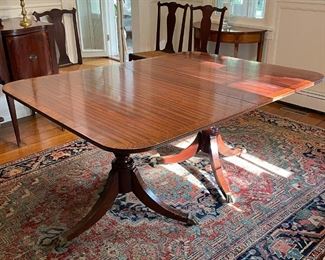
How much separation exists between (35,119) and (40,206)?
4.57 feet

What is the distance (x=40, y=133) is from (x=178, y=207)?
4.84 ft

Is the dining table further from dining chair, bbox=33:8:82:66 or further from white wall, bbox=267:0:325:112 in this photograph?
dining chair, bbox=33:8:82:66

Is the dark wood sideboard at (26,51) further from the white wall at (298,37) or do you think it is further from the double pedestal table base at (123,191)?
the white wall at (298,37)

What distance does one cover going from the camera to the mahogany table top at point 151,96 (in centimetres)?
129

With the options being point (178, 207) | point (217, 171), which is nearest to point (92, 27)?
point (217, 171)

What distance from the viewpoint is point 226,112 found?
1.45 m

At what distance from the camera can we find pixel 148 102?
5.14 ft

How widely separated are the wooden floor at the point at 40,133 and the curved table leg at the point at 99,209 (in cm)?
103

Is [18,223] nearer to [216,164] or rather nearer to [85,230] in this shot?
[85,230]

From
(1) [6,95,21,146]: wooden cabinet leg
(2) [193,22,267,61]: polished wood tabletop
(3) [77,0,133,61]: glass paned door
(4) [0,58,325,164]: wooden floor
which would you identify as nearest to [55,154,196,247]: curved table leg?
(4) [0,58,325,164]: wooden floor

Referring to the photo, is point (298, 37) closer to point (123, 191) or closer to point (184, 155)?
point (184, 155)

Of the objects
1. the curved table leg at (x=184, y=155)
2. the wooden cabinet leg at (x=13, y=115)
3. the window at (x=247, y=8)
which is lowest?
the curved table leg at (x=184, y=155)

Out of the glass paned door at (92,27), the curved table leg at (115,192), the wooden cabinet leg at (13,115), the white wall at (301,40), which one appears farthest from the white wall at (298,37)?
the glass paned door at (92,27)

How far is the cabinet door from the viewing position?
2602mm
